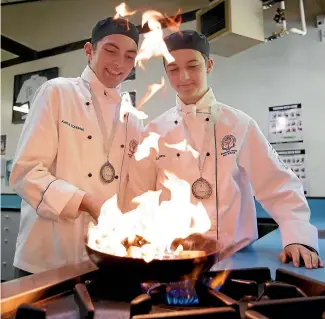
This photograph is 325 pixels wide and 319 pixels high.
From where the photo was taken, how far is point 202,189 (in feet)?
4.78

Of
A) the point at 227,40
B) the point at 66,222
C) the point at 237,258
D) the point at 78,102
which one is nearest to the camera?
the point at 237,258

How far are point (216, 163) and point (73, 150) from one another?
62 cm

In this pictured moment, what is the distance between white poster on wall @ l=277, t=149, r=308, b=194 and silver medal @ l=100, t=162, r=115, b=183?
5.95 ft

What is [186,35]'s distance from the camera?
1518 millimetres

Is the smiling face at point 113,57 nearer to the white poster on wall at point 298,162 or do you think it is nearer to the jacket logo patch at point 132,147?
the jacket logo patch at point 132,147

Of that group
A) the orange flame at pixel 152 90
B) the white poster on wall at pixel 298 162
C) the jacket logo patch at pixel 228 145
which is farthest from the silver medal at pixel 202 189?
the orange flame at pixel 152 90

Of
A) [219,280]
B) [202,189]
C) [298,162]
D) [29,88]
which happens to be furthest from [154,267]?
[29,88]

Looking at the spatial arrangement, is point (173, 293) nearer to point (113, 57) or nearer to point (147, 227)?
point (147, 227)

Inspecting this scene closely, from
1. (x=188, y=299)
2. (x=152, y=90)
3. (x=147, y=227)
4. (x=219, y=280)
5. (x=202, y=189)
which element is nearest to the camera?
(x=188, y=299)

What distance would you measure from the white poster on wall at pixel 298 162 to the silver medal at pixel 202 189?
164 cm

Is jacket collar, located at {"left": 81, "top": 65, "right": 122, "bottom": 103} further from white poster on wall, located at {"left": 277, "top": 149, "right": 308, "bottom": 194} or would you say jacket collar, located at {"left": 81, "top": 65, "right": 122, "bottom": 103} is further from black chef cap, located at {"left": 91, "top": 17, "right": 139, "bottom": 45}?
white poster on wall, located at {"left": 277, "top": 149, "right": 308, "bottom": 194}

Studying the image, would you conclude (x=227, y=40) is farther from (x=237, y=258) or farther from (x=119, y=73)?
(x=237, y=258)

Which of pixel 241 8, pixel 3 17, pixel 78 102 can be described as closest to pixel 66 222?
pixel 78 102

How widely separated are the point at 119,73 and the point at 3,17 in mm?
4028
